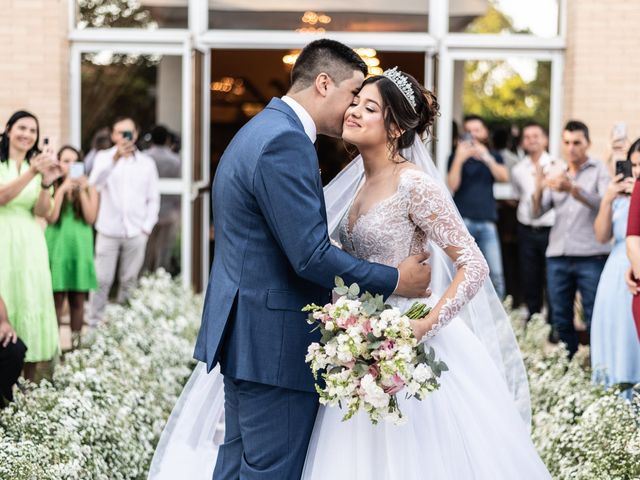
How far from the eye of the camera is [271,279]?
11.9ft

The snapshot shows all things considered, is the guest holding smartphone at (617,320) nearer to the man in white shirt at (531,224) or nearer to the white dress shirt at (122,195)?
the man in white shirt at (531,224)

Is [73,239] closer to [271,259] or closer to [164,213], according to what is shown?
[164,213]

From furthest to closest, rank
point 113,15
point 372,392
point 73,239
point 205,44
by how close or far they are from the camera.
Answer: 1. point 113,15
2. point 205,44
3. point 73,239
4. point 372,392

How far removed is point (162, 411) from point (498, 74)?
6.14m

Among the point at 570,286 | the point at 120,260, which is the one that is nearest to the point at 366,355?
the point at 570,286

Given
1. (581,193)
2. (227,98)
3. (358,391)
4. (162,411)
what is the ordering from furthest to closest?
(227,98)
(581,193)
(162,411)
(358,391)

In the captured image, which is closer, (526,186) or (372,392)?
(372,392)

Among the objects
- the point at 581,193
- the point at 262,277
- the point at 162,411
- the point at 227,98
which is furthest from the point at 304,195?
the point at 227,98

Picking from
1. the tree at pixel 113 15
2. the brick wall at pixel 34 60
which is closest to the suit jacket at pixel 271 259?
the brick wall at pixel 34 60

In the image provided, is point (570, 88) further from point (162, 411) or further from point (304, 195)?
point (304, 195)

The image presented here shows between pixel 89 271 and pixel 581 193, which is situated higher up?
pixel 581 193

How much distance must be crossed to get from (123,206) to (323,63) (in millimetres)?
6275

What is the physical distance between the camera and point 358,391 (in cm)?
347

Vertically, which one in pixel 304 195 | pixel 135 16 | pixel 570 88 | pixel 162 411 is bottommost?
pixel 162 411
